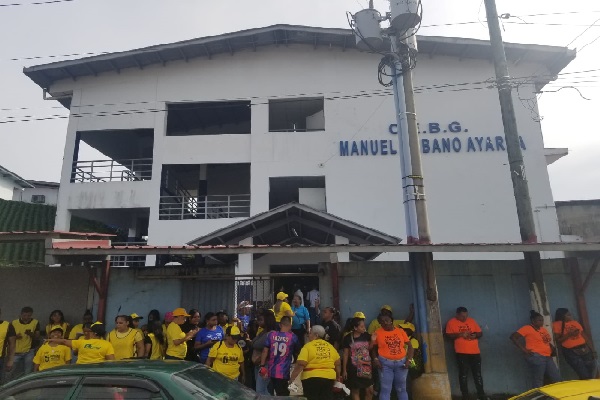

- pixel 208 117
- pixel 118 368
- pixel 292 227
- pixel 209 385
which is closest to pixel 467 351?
pixel 209 385

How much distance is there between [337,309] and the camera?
8070 mm

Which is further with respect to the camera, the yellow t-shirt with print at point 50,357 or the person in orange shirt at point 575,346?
the person in orange shirt at point 575,346

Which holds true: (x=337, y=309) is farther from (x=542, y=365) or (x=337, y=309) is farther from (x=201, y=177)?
(x=201, y=177)

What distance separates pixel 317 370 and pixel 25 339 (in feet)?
18.8

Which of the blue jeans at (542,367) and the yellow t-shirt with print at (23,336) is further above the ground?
the yellow t-shirt with print at (23,336)

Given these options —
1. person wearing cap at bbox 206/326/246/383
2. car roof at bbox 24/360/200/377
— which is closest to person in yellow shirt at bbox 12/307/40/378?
person wearing cap at bbox 206/326/246/383

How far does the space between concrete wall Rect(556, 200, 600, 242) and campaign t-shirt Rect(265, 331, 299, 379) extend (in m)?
17.1

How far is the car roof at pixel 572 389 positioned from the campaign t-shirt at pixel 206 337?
186 inches

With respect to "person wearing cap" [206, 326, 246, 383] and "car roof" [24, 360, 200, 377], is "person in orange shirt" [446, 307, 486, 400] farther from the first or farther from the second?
"car roof" [24, 360, 200, 377]

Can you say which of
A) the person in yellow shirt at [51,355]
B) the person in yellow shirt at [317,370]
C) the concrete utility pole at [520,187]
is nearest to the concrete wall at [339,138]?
the concrete utility pole at [520,187]

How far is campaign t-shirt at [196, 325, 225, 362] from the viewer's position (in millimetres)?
7043

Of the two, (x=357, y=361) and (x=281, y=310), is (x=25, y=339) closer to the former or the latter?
(x=281, y=310)

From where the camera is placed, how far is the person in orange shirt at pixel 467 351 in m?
7.55

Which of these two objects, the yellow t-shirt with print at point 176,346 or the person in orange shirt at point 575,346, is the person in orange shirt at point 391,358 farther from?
the person in orange shirt at point 575,346
